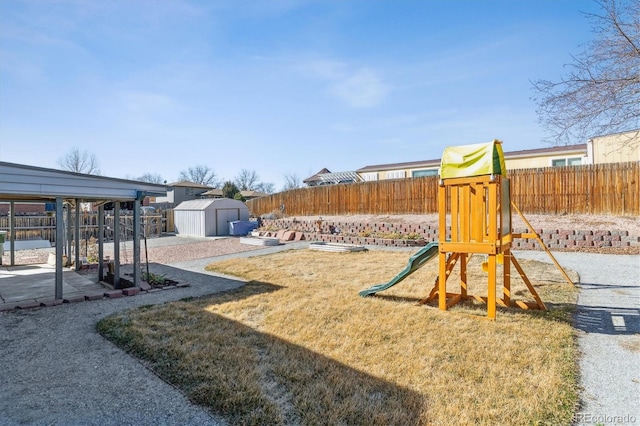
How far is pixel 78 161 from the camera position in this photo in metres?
40.3

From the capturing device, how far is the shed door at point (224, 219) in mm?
20188

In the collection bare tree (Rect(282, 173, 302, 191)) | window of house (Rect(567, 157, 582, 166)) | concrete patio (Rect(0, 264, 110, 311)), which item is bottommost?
concrete patio (Rect(0, 264, 110, 311))

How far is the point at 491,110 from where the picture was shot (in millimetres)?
10352

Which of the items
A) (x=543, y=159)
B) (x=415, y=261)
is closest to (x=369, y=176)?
(x=543, y=159)

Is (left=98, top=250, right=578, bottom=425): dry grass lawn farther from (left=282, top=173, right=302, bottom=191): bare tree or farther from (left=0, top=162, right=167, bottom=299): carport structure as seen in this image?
(left=282, top=173, right=302, bottom=191): bare tree

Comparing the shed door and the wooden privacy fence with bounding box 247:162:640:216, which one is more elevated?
the wooden privacy fence with bounding box 247:162:640:216

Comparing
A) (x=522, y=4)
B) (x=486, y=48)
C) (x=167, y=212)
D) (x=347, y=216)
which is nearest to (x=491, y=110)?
(x=486, y=48)

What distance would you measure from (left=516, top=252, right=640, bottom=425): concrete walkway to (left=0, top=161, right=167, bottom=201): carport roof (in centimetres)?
750

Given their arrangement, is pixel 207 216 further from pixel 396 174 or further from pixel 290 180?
pixel 290 180

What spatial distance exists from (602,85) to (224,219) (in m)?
18.5

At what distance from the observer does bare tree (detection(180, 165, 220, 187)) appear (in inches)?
2362

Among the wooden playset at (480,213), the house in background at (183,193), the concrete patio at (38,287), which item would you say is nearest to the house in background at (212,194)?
the house in background at (183,193)

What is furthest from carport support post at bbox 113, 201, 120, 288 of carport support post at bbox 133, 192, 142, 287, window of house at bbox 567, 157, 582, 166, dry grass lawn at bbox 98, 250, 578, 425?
window of house at bbox 567, 157, 582, 166

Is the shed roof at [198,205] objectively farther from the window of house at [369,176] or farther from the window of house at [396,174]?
the window of house at [396,174]
